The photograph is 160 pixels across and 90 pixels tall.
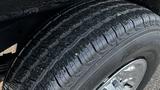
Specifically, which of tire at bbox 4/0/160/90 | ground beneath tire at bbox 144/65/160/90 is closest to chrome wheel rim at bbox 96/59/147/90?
tire at bbox 4/0/160/90

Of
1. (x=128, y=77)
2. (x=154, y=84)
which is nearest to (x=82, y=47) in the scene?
(x=128, y=77)

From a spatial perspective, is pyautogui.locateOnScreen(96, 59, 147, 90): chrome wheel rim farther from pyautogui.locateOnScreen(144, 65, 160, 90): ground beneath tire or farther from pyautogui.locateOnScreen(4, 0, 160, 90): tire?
pyautogui.locateOnScreen(144, 65, 160, 90): ground beneath tire

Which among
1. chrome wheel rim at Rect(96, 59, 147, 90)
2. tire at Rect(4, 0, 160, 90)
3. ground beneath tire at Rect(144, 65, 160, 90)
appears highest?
tire at Rect(4, 0, 160, 90)

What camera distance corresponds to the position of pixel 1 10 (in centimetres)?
190

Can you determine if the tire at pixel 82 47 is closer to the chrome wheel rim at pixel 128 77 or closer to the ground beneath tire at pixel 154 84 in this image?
the chrome wheel rim at pixel 128 77

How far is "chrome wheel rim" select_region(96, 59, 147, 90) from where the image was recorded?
7.48 ft

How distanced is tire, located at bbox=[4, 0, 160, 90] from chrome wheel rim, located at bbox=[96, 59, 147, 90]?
8 centimetres

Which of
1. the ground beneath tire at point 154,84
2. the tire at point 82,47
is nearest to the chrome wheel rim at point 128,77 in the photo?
the tire at point 82,47

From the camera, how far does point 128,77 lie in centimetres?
249

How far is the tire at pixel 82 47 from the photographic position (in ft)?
6.37

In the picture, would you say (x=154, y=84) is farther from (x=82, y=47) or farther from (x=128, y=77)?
(x=82, y=47)

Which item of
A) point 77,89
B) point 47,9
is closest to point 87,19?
point 47,9

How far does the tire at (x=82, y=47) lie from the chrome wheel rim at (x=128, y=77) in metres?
0.08

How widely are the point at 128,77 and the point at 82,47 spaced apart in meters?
0.63
